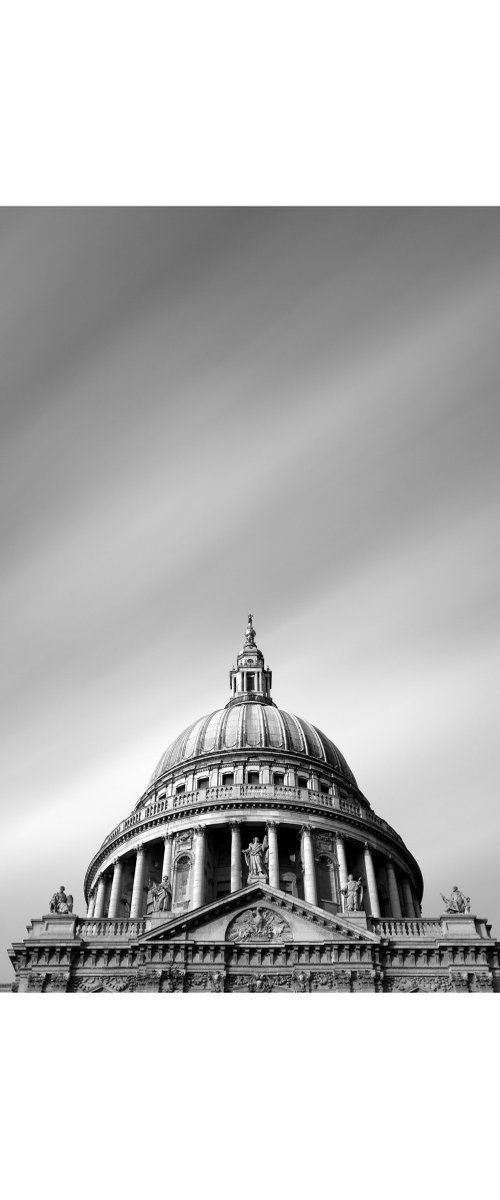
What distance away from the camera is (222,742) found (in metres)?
67.8

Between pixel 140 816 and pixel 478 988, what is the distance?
92.4ft

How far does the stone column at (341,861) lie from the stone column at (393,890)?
3881 mm

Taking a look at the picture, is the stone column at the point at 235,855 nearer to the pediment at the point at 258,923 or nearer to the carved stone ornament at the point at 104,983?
the pediment at the point at 258,923

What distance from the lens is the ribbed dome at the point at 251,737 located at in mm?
67500

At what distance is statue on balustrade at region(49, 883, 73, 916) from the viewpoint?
4447 centimetres

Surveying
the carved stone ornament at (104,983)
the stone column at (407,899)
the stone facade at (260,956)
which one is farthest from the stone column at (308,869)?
the carved stone ornament at (104,983)

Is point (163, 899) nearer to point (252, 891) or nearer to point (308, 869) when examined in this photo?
point (252, 891)

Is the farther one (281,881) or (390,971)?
(281,881)

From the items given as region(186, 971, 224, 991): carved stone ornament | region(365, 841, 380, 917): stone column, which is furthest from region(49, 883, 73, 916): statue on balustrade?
region(365, 841, 380, 917): stone column

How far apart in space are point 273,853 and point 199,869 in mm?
4561

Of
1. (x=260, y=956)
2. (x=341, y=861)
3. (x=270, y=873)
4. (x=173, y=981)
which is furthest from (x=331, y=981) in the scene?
(x=341, y=861)

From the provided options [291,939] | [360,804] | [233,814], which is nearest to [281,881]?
[233,814]

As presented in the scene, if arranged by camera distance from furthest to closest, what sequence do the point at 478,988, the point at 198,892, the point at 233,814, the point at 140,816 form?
the point at 140,816, the point at 233,814, the point at 198,892, the point at 478,988

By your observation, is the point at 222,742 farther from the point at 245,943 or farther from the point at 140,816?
the point at 245,943
